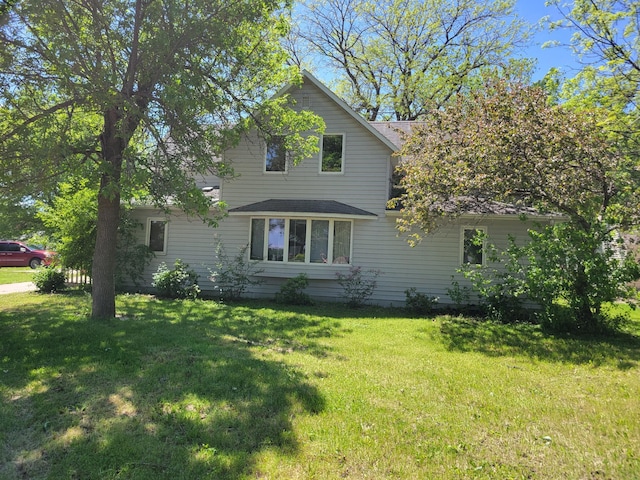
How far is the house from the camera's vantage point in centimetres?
1241

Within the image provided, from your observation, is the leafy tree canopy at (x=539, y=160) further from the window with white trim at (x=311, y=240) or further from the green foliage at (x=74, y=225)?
the green foliage at (x=74, y=225)

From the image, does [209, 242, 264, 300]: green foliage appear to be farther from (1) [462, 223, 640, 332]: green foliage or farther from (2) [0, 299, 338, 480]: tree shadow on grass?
(1) [462, 223, 640, 332]: green foliage

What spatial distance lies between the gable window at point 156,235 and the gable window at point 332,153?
6071 millimetres

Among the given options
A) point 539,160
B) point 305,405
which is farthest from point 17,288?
point 539,160

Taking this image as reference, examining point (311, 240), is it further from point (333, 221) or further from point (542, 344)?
point (542, 344)

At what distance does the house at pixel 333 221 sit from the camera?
12.4 metres

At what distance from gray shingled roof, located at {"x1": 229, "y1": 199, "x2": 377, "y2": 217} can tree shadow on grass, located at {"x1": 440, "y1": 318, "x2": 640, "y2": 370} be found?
175 inches

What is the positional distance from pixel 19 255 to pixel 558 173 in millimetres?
28499

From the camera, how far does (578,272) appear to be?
8422 millimetres

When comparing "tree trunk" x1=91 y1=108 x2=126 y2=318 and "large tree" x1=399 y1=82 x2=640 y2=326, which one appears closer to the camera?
"large tree" x1=399 y1=82 x2=640 y2=326

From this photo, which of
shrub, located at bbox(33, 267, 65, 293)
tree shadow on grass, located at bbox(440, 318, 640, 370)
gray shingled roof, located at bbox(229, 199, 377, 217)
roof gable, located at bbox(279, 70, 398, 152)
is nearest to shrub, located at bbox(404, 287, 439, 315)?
tree shadow on grass, located at bbox(440, 318, 640, 370)

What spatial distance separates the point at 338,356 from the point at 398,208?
6942mm

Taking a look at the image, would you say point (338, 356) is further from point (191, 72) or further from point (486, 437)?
point (191, 72)

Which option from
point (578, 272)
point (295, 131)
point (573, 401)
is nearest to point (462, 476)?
point (573, 401)
